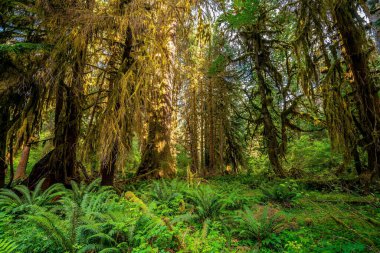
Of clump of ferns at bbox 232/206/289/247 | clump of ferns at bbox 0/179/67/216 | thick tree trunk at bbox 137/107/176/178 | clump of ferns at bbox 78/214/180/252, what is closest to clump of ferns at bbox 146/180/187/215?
clump of ferns at bbox 78/214/180/252

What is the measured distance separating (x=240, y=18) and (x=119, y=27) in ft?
9.65

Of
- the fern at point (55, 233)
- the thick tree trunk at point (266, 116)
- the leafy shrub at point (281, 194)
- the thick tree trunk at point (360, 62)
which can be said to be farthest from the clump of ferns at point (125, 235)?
the thick tree trunk at point (266, 116)

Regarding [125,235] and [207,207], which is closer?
[125,235]

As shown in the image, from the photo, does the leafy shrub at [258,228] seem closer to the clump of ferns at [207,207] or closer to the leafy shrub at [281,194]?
the clump of ferns at [207,207]

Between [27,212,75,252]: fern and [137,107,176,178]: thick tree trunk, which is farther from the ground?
[137,107,176,178]: thick tree trunk

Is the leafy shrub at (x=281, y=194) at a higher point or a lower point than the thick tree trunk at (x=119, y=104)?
lower

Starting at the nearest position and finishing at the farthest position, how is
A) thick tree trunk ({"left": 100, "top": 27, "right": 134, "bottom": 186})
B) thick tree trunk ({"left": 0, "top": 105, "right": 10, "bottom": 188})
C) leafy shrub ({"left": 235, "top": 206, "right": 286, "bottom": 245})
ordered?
leafy shrub ({"left": 235, "top": 206, "right": 286, "bottom": 245}) → thick tree trunk ({"left": 100, "top": 27, "right": 134, "bottom": 186}) → thick tree trunk ({"left": 0, "top": 105, "right": 10, "bottom": 188})

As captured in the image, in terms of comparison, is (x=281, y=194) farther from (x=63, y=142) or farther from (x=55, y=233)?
(x=63, y=142)

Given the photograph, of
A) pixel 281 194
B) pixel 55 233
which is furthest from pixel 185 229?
pixel 281 194

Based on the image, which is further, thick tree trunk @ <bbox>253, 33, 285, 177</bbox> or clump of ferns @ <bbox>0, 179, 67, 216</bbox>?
thick tree trunk @ <bbox>253, 33, 285, 177</bbox>

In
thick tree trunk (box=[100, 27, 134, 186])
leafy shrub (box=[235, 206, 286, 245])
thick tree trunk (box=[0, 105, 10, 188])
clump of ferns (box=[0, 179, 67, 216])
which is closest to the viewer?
leafy shrub (box=[235, 206, 286, 245])

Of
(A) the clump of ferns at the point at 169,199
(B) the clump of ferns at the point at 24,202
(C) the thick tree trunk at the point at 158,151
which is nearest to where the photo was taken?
(B) the clump of ferns at the point at 24,202

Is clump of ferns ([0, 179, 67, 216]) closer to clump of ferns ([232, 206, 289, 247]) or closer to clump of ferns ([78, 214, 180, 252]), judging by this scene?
clump of ferns ([78, 214, 180, 252])

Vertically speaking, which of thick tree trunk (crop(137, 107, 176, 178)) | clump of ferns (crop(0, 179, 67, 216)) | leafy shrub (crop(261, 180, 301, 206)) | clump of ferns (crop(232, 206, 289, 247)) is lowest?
clump of ferns (crop(232, 206, 289, 247))
